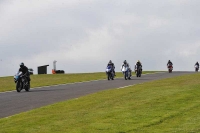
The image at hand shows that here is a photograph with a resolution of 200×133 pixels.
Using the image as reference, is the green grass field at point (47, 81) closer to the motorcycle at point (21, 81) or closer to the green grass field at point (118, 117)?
the motorcycle at point (21, 81)

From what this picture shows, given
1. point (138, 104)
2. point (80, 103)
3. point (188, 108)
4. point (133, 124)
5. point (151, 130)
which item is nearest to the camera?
point (151, 130)

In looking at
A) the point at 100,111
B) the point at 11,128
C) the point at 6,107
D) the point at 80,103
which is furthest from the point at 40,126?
the point at 6,107

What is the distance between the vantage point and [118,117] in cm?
1470

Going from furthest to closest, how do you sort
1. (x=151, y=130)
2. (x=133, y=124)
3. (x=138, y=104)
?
Result: (x=138, y=104), (x=133, y=124), (x=151, y=130)

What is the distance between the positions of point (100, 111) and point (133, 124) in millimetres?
3343

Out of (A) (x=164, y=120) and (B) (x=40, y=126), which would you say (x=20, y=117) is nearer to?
(B) (x=40, y=126)

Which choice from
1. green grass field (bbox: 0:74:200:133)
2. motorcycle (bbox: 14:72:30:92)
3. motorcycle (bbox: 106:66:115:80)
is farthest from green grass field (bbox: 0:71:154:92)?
green grass field (bbox: 0:74:200:133)

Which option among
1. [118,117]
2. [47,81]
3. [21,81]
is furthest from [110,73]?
[118,117]

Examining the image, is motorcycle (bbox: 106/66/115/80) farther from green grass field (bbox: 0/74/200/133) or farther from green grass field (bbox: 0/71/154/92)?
green grass field (bbox: 0/74/200/133)

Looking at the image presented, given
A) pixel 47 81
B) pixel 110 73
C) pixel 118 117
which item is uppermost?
pixel 110 73

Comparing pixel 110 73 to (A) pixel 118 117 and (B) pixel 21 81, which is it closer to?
(B) pixel 21 81

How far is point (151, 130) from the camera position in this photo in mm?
12227

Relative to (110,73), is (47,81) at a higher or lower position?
lower

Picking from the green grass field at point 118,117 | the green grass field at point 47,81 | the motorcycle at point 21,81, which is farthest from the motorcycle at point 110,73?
the green grass field at point 118,117
